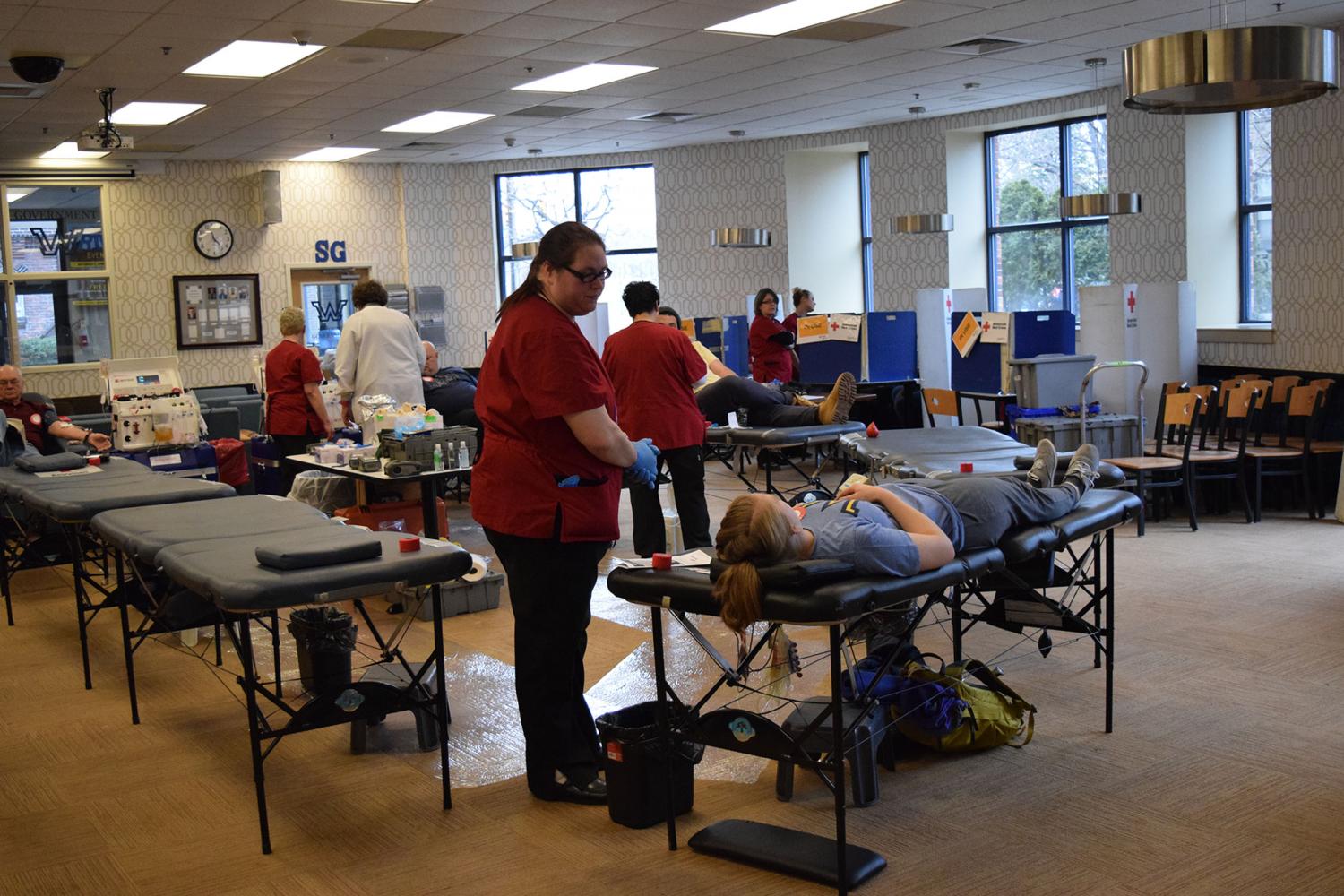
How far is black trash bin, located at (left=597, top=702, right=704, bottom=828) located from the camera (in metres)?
3.22

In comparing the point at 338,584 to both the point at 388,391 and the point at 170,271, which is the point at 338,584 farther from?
the point at 170,271

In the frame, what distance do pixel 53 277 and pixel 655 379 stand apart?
869 cm

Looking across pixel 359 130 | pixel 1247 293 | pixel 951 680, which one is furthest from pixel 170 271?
pixel 951 680

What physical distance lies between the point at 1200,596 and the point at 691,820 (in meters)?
3.17

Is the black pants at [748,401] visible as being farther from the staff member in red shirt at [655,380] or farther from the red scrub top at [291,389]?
the red scrub top at [291,389]

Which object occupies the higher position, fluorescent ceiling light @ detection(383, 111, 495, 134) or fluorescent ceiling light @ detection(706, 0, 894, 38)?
fluorescent ceiling light @ detection(383, 111, 495, 134)

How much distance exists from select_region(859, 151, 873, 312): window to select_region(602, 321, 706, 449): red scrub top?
26.4 feet

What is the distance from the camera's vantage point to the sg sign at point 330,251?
13297 millimetres

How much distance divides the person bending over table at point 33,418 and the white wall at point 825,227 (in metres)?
7.47

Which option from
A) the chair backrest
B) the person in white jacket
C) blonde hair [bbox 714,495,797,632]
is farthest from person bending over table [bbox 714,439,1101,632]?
the chair backrest

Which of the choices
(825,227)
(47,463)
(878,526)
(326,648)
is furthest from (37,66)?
(825,227)

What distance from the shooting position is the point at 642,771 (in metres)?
3.25

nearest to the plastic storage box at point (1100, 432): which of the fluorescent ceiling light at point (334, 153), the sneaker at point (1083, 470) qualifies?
the sneaker at point (1083, 470)

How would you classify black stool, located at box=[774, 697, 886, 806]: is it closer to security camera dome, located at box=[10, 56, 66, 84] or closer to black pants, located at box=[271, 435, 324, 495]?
black pants, located at box=[271, 435, 324, 495]
